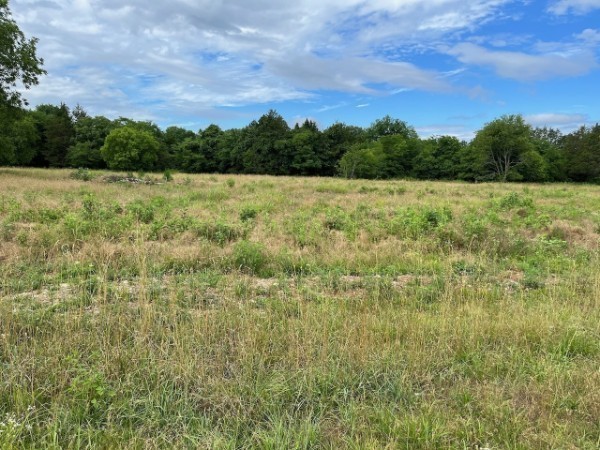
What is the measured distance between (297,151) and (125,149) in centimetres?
2781

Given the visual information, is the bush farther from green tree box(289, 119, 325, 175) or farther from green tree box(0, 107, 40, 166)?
green tree box(289, 119, 325, 175)

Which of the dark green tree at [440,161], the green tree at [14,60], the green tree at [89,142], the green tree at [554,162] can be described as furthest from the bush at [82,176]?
the green tree at [554,162]

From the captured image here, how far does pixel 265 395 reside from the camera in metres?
3.21

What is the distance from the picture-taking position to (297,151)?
70.2 metres

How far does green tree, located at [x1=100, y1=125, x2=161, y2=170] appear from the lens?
6141 cm

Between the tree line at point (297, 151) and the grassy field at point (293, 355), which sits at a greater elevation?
the tree line at point (297, 151)

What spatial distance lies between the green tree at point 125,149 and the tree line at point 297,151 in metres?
0.14

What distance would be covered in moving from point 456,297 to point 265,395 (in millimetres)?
3330

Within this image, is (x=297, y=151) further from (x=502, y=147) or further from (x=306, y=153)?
(x=502, y=147)

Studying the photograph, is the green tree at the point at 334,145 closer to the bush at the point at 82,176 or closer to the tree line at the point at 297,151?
the tree line at the point at 297,151

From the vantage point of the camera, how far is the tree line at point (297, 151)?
60.2 metres

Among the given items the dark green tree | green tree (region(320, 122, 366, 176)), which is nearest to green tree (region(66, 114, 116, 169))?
green tree (region(320, 122, 366, 176))

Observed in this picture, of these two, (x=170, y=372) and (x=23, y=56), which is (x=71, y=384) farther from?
(x=23, y=56)

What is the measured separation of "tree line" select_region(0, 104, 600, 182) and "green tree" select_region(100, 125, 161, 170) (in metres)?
0.14
